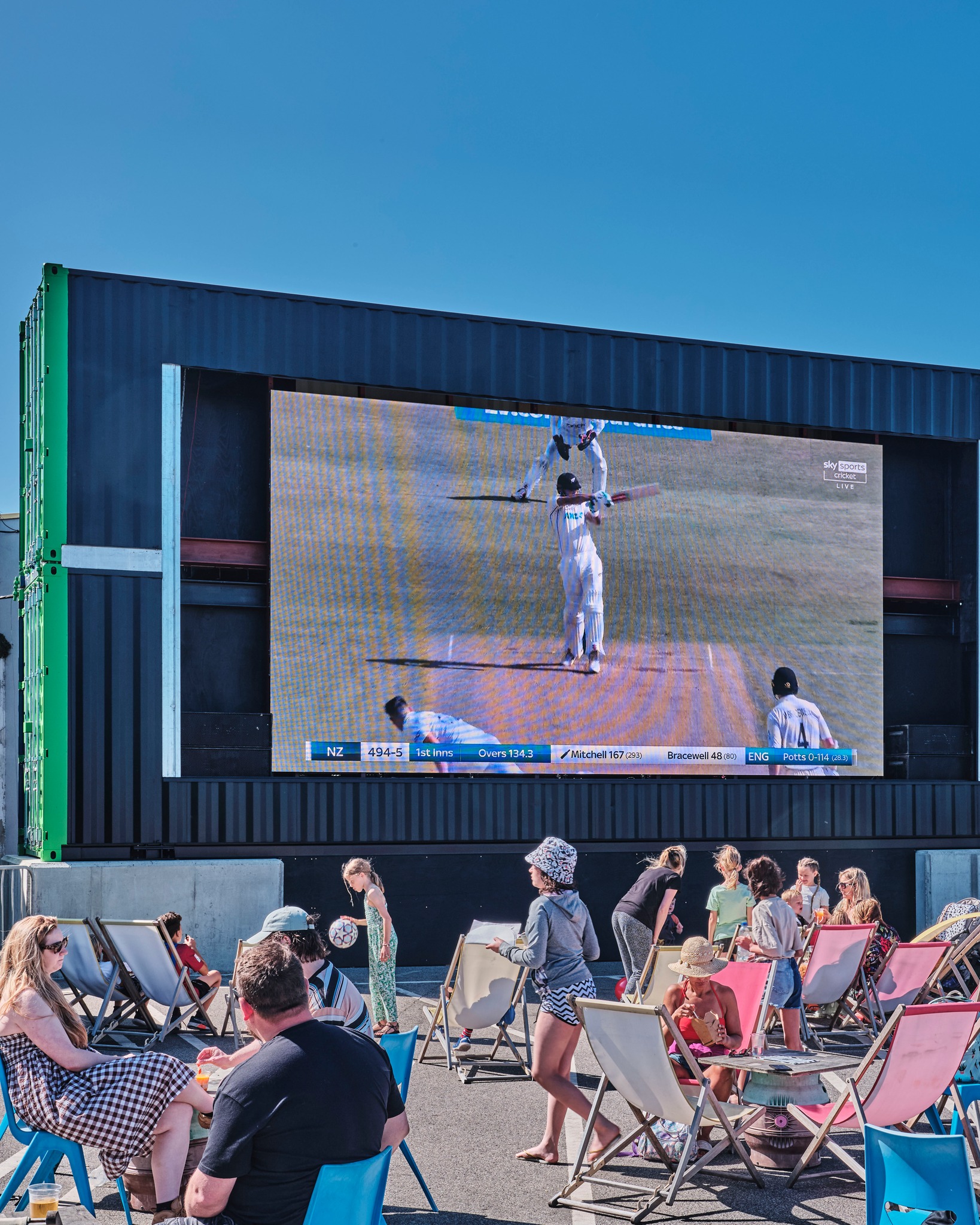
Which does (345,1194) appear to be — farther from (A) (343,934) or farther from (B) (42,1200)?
(A) (343,934)

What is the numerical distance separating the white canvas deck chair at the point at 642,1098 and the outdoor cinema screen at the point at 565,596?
8.85 m

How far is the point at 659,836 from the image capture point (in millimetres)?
15523

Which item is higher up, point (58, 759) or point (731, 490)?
point (731, 490)

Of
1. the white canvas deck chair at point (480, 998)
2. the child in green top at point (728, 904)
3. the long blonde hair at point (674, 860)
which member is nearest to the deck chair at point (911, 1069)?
the white canvas deck chair at point (480, 998)

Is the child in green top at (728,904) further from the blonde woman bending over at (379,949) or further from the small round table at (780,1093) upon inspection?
the small round table at (780,1093)

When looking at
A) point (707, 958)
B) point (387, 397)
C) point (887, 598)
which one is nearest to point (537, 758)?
point (387, 397)

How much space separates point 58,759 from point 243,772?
199cm

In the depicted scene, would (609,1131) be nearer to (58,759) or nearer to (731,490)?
(58,759)

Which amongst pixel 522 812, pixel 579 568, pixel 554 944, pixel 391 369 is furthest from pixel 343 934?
pixel 391 369

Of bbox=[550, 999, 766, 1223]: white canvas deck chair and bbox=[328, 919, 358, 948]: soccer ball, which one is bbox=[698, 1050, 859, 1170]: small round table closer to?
bbox=[550, 999, 766, 1223]: white canvas deck chair

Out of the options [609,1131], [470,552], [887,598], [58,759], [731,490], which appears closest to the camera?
[609,1131]

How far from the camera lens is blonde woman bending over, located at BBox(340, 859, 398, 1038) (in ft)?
26.8

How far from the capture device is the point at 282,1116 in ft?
10.9

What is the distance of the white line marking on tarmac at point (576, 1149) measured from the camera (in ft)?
17.4
